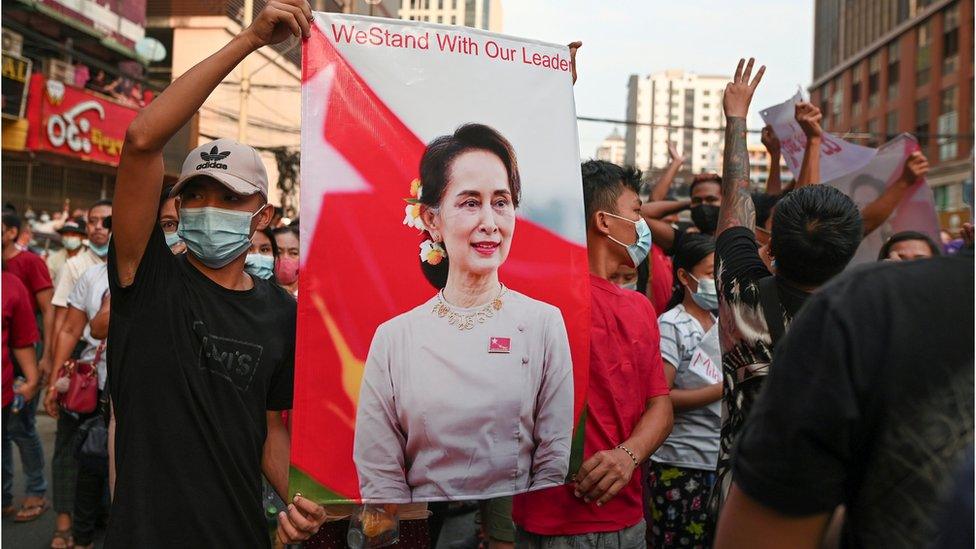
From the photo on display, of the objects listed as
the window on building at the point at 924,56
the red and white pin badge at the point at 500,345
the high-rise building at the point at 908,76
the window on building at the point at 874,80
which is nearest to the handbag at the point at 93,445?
the red and white pin badge at the point at 500,345

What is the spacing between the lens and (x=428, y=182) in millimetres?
2285

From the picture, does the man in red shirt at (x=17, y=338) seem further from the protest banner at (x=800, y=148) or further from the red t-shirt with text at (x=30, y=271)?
the protest banner at (x=800, y=148)

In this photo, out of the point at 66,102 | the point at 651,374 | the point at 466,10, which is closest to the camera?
the point at 651,374

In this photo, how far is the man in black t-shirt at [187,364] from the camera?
6.97 feet

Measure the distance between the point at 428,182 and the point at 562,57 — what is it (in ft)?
1.97

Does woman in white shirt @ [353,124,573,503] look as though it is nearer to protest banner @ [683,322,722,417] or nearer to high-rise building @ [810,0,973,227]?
protest banner @ [683,322,722,417]

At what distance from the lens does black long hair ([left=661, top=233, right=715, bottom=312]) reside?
3.95 metres

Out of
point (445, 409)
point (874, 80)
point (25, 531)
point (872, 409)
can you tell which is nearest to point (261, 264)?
point (445, 409)

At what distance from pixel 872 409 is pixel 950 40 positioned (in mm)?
49605

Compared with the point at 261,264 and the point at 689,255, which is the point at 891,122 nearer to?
the point at 689,255

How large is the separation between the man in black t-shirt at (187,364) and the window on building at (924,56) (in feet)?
166

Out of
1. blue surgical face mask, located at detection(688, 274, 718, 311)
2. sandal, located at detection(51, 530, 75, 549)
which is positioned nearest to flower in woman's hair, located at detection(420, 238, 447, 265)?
blue surgical face mask, located at detection(688, 274, 718, 311)

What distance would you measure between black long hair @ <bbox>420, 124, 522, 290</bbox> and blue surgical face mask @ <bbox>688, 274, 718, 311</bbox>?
1.78 m

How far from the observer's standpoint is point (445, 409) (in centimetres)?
220
